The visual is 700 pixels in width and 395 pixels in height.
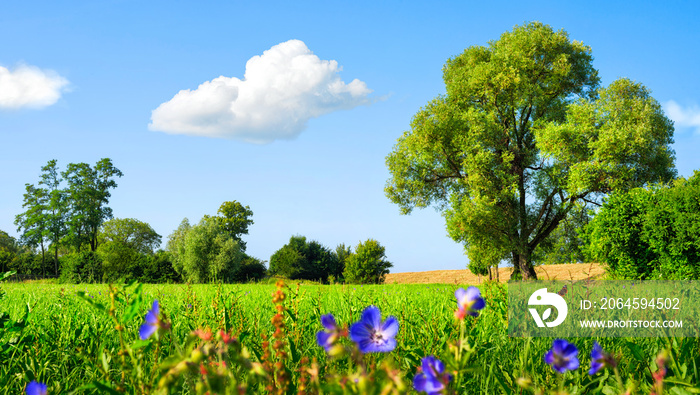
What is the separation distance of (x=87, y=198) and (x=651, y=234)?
45.7m

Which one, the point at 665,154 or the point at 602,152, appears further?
the point at 665,154

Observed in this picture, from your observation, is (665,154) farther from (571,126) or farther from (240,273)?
(240,273)

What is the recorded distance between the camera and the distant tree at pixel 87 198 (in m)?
42.8

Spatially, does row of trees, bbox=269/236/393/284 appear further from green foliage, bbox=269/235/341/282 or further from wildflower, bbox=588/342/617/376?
wildflower, bbox=588/342/617/376

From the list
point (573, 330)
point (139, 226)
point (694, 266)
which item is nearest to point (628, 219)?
point (694, 266)

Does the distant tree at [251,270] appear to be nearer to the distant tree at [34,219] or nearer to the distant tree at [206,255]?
the distant tree at [206,255]

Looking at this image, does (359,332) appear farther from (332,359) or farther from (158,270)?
(158,270)

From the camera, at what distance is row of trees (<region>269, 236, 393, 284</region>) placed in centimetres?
3494

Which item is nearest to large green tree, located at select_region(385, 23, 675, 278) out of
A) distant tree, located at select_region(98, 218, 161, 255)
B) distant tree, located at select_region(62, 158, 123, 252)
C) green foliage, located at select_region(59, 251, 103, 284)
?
green foliage, located at select_region(59, 251, 103, 284)

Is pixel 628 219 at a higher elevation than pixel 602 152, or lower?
lower

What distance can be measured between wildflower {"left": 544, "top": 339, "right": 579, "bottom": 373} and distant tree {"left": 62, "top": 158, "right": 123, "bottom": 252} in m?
48.4

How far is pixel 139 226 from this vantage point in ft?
185

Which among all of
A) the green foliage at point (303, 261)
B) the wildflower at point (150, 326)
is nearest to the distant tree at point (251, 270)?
the green foliage at point (303, 261)

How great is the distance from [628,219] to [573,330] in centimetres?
1245
